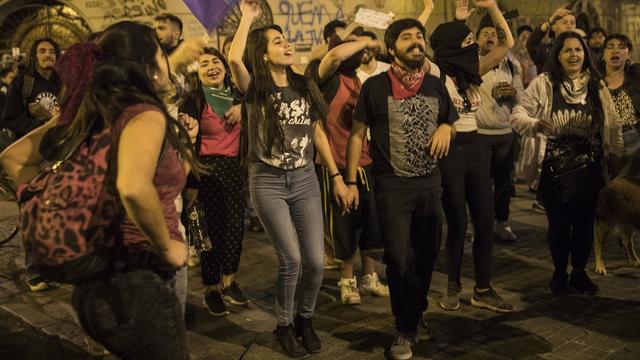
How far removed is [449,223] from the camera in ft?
18.3

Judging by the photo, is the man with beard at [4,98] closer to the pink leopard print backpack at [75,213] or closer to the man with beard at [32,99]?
the man with beard at [32,99]

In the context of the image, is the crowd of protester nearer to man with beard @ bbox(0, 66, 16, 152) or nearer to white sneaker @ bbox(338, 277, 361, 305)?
white sneaker @ bbox(338, 277, 361, 305)

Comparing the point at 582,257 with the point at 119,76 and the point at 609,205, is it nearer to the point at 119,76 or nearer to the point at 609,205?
the point at 609,205

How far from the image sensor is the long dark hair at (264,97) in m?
4.76

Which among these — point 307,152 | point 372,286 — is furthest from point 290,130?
point 372,286

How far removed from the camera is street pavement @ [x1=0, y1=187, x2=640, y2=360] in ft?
15.8

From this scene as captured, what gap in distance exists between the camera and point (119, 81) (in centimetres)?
278

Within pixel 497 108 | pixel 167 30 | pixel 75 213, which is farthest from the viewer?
pixel 497 108

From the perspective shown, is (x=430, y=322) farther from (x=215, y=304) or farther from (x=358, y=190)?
(x=215, y=304)

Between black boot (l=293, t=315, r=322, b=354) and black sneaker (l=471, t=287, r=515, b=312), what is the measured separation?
4.81 ft

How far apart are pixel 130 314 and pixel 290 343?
2.24 metres

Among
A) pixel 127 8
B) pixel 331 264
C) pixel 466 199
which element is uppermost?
pixel 127 8

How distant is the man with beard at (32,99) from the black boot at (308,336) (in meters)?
3.68

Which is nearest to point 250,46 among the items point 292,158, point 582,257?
point 292,158
